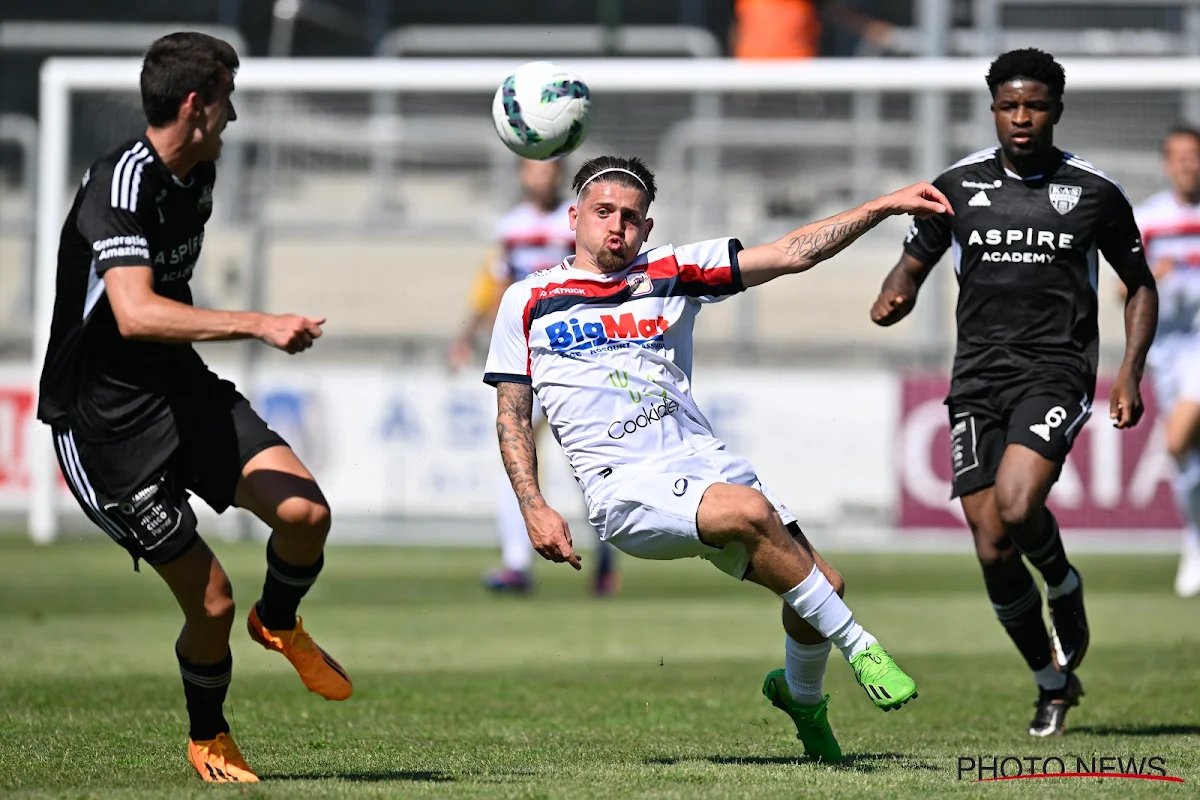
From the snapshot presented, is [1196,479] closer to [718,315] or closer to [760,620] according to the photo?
[760,620]

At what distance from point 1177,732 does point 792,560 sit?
2.03 meters

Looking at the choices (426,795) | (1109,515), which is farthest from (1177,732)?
(1109,515)

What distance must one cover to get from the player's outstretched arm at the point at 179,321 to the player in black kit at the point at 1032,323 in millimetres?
2711

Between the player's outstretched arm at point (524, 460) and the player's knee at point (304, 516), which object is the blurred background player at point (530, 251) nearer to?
→ the player's outstretched arm at point (524, 460)

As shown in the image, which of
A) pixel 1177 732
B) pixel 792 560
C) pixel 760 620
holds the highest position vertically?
pixel 792 560

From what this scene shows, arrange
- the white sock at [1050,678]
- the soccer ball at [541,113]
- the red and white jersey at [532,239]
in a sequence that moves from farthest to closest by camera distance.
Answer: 1. the red and white jersey at [532,239]
2. the soccer ball at [541,113]
3. the white sock at [1050,678]

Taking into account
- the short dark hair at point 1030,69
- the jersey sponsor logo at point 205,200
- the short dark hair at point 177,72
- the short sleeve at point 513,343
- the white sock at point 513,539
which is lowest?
the white sock at point 513,539

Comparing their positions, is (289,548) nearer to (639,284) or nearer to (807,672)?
(639,284)

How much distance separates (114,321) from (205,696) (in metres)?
1.25

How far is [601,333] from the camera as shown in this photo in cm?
593

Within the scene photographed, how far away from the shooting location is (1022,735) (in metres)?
6.77

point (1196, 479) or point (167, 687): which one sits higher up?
point (1196, 479)

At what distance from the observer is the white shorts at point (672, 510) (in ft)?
18.6

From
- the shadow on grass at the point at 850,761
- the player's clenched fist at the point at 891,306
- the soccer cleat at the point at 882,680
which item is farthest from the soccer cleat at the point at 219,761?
the player's clenched fist at the point at 891,306
